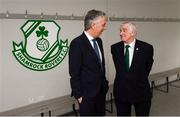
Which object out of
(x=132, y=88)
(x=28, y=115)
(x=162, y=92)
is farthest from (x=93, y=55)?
(x=162, y=92)

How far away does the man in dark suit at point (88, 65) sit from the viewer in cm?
243

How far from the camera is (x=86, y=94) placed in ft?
8.21

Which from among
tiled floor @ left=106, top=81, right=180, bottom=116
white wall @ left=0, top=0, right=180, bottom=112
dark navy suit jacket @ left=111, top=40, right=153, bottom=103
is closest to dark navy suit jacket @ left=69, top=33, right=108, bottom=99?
dark navy suit jacket @ left=111, top=40, right=153, bottom=103

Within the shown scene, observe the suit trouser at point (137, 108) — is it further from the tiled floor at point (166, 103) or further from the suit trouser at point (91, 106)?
the tiled floor at point (166, 103)

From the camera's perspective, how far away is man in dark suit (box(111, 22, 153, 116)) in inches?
108

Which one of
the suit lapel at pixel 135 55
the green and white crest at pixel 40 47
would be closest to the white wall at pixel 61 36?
the green and white crest at pixel 40 47

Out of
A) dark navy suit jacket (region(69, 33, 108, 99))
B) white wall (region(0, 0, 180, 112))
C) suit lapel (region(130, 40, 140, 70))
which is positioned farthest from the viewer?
white wall (region(0, 0, 180, 112))

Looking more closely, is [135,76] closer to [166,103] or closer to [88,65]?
[88,65]

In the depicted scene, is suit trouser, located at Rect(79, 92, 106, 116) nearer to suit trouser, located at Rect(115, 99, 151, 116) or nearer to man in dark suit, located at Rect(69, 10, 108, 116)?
man in dark suit, located at Rect(69, 10, 108, 116)

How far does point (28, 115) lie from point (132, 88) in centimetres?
148

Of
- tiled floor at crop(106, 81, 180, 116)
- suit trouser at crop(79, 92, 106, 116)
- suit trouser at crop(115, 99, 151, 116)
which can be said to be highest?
suit trouser at crop(79, 92, 106, 116)

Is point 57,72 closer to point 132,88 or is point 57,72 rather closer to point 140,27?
point 132,88

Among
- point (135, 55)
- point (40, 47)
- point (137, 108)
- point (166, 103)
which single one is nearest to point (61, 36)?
point (40, 47)

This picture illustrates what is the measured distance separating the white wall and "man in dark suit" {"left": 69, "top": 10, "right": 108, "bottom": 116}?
4.25 ft
